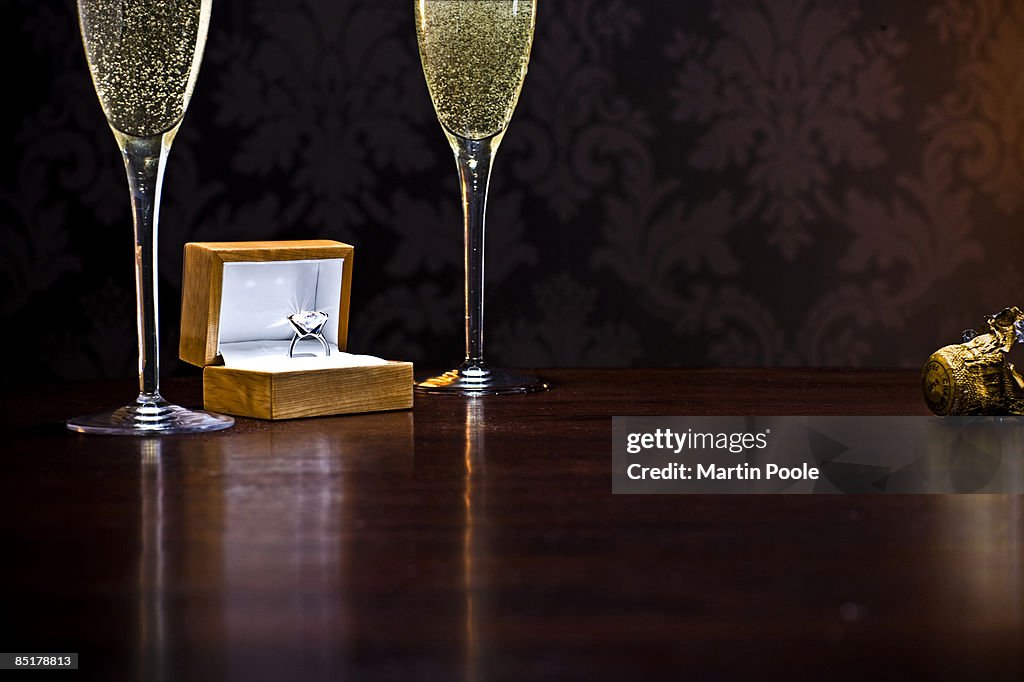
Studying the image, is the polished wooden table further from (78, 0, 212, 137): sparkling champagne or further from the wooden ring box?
(78, 0, 212, 137): sparkling champagne

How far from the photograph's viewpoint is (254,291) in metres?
0.98

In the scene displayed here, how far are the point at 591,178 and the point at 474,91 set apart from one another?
622 millimetres

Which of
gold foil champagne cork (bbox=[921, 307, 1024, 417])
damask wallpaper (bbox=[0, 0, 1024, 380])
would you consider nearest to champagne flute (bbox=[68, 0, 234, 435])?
gold foil champagne cork (bbox=[921, 307, 1024, 417])

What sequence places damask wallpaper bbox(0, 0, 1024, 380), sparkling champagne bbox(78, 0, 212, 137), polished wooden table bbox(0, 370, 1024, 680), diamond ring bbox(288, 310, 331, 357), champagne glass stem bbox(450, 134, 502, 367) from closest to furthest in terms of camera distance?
1. polished wooden table bbox(0, 370, 1024, 680)
2. sparkling champagne bbox(78, 0, 212, 137)
3. diamond ring bbox(288, 310, 331, 357)
4. champagne glass stem bbox(450, 134, 502, 367)
5. damask wallpaper bbox(0, 0, 1024, 380)

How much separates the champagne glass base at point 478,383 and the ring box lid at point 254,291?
0.28 feet

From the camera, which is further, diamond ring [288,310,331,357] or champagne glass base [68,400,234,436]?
diamond ring [288,310,331,357]

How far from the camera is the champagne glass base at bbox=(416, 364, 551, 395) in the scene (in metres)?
1.02

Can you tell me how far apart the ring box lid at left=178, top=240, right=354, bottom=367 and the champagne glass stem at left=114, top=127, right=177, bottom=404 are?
98mm

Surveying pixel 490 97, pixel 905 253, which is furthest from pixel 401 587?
pixel 905 253

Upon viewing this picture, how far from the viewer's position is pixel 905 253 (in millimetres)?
1657

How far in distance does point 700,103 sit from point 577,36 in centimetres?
18

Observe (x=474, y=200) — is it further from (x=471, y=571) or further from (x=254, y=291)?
(x=471, y=571)

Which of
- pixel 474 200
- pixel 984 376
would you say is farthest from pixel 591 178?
pixel 984 376

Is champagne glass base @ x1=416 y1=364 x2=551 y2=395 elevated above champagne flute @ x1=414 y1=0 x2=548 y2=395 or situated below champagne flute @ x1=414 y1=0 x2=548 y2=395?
below
